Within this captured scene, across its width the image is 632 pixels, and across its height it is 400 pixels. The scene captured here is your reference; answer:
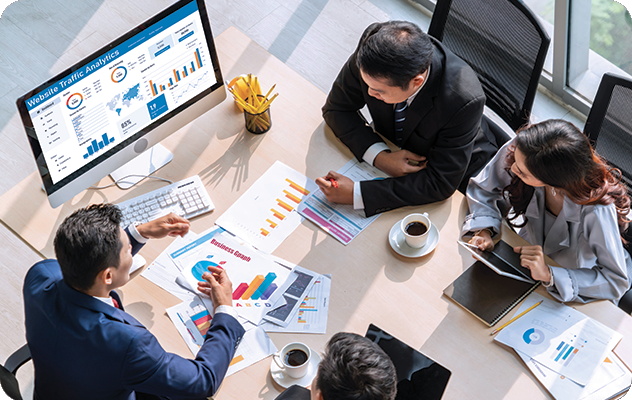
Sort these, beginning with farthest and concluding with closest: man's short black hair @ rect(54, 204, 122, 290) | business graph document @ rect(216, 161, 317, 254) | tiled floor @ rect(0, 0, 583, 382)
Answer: tiled floor @ rect(0, 0, 583, 382) < business graph document @ rect(216, 161, 317, 254) < man's short black hair @ rect(54, 204, 122, 290)

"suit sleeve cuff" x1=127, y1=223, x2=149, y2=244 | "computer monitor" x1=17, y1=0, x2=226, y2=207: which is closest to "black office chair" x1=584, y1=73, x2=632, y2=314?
"computer monitor" x1=17, y1=0, x2=226, y2=207

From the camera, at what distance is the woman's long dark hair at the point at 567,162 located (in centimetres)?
165

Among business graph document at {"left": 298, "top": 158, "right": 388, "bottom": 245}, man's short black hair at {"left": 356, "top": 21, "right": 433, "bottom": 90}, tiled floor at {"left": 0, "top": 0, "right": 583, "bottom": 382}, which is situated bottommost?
tiled floor at {"left": 0, "top": 0, "right": 583, "bottom": 382}

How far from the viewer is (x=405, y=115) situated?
79.9 inches

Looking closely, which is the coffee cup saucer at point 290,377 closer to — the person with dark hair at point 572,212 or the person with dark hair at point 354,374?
the person with dark hair at point 354,374

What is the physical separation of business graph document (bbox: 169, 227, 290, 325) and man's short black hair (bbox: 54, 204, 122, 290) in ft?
1.16

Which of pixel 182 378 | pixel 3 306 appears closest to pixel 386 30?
pixel 182 378

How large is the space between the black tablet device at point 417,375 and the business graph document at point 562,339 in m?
0.28

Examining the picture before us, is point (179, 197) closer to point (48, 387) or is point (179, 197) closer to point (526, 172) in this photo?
point (48, 387)

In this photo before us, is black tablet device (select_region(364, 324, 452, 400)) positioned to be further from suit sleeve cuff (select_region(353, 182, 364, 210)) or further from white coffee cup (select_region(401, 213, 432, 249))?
suit sleeve cuff (select_region(353, 182, 364, 210))

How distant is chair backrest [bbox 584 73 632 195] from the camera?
75.3 inches

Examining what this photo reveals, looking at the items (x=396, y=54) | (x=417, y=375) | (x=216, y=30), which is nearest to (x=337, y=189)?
(x=396, y=54)

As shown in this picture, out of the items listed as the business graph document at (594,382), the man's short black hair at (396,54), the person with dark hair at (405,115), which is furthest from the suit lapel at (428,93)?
the business graph document at (594,382)

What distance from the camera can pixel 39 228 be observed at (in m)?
1.87
